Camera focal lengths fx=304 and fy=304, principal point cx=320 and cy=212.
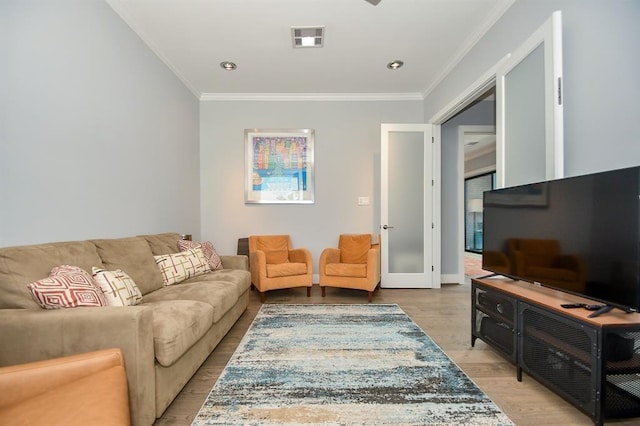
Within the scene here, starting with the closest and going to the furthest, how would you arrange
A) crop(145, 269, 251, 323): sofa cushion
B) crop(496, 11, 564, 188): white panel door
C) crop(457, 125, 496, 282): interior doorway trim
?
crop(496, 11, 564, 188): white panel door < crop(145, 269, 251, 323): sofa cushion < crop(457, 125, 496, 282): interior doorway trim

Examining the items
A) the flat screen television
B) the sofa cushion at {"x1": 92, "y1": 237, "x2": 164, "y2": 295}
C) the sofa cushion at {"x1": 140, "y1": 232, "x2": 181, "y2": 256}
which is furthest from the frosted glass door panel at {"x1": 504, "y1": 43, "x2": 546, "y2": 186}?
the sofa cushion at {"x1": 140, "y1": 232, "x2": 181, "y2": 256}

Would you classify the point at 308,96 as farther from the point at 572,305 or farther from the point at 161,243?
the point at 572,305

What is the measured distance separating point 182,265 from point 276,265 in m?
1.19

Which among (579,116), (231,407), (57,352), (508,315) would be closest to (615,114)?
(579,116)

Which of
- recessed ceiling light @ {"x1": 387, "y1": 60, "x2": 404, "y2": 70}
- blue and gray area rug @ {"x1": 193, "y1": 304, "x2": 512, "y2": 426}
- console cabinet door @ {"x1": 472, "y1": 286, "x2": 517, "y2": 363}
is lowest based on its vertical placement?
blue and gray area rug @ {"x1": 193, "y1": 304, "x2": 512, "y2": 426}

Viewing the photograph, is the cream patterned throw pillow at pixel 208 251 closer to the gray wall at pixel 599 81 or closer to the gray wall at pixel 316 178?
the gray wall at pixel 316 178

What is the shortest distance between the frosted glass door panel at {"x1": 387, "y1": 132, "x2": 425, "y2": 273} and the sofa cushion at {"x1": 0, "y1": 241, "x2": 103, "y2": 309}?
3.49m

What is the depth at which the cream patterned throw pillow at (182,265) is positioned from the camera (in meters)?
2.63

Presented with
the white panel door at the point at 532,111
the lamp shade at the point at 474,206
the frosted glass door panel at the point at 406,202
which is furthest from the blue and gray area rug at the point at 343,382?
the lamp shade at the point at 474,206

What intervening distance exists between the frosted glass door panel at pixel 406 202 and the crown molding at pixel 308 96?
65 centimetres

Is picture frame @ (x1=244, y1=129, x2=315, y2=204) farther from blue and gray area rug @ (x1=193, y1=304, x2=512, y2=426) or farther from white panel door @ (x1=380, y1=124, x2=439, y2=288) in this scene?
blue and gray area rug @ (x1=193, y1=304, x2=512, y2=426)

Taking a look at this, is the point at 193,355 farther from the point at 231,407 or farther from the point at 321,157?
the point at 321,157

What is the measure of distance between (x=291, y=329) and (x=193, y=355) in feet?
3.26

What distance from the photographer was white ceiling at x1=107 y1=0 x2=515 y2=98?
2592 mm
